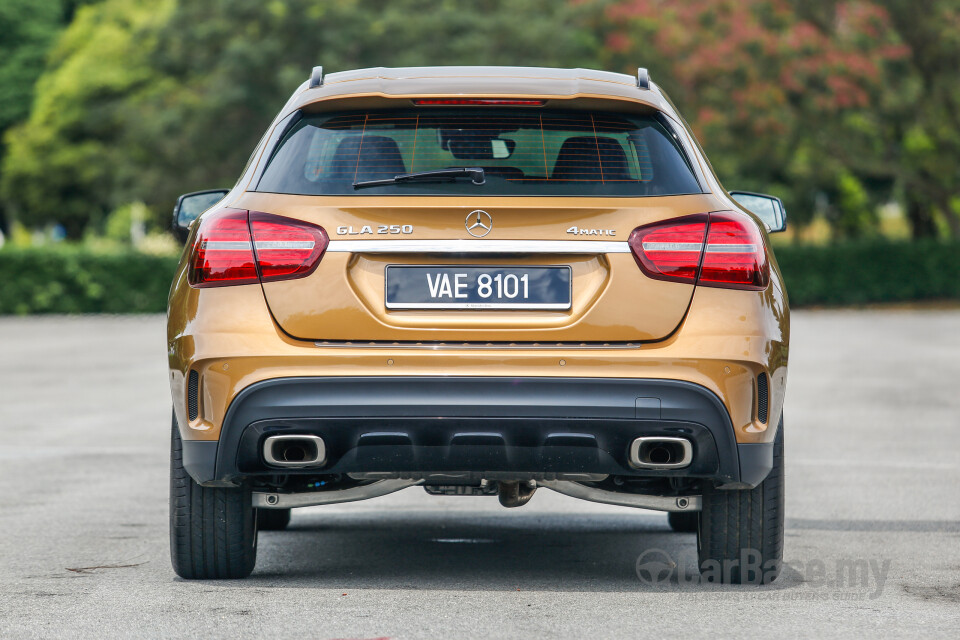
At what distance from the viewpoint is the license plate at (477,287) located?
15.9 feet

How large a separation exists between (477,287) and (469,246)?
0.43ft

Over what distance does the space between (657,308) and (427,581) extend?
143cm

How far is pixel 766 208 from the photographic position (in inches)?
→ 243

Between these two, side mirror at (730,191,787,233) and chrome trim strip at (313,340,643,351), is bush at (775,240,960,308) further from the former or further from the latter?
chrome trim strip at (313,340,643,351)

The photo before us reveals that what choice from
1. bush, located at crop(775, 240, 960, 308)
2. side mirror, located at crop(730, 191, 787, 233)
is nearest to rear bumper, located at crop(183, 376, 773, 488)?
side mirror, located at crop(730, 191, 787, 233)

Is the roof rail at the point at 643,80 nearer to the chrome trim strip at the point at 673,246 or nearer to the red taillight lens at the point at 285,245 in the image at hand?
the chrome trim strip at the point at 673,246

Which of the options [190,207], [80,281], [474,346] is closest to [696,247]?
[474,346]

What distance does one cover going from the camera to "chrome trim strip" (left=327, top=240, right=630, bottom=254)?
486cm

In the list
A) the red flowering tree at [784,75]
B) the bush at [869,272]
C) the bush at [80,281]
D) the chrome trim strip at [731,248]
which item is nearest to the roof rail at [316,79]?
the chrome trim strip at [731,248]

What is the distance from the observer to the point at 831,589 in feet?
18.0

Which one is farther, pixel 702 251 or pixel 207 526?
pixel 207 526

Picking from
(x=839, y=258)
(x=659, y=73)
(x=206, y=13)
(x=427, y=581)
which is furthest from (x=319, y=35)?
(x=427, y=581)

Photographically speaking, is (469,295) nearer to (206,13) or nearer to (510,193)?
(510,193)

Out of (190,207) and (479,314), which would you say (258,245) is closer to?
(479,314)
